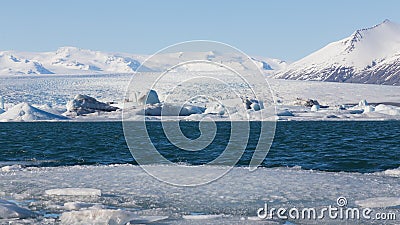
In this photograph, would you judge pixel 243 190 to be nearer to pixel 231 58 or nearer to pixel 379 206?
pixel 379 206

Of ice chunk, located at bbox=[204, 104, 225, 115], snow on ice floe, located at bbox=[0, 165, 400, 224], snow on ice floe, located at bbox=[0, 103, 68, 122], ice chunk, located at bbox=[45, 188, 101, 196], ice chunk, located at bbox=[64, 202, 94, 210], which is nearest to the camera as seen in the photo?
snow on ice floe, located at bbox=[0, 165, 400, 224]

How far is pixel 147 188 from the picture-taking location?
36.8 ft

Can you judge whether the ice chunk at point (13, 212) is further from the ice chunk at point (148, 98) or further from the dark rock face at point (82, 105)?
the dark rock face at point (82, 105)

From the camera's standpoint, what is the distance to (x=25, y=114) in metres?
54.3

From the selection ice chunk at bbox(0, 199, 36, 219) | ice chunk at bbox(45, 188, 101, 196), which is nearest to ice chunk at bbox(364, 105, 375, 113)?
ice chunk at bbox(45, 188, 101, 196)

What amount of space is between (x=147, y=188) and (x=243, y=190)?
1820 mm

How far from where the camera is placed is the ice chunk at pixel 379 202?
922cm

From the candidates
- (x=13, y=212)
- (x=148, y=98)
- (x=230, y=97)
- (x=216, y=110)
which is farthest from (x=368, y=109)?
(x=13, y=212)

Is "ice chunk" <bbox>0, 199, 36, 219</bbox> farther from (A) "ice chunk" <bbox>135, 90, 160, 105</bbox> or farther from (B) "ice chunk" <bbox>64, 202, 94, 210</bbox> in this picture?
(A) "ice chunk" <bbox>135, 90, 160, 105</bbox>

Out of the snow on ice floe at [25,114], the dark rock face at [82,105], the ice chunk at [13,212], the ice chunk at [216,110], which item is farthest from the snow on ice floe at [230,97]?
the ice chunk at [13,212]

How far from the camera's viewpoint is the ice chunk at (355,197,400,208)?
30.2 ft

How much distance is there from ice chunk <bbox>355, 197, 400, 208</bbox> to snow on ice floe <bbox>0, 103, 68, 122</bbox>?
156ft

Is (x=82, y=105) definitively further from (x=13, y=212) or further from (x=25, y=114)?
(x=13, y=212)

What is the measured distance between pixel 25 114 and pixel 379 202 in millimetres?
48744
